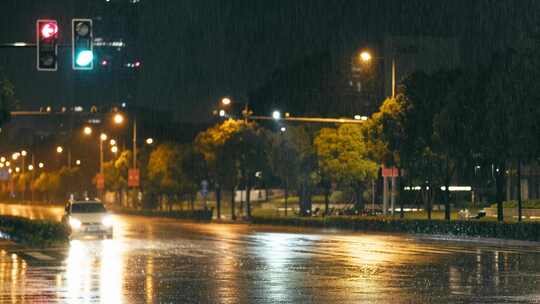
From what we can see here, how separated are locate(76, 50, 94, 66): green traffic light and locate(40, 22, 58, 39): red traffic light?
98 cm

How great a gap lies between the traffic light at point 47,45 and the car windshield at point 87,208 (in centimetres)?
1751

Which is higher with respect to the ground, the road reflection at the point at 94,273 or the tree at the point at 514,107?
the tree at the point at 514,107

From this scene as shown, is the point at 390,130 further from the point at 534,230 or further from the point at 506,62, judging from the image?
the point at 534,230

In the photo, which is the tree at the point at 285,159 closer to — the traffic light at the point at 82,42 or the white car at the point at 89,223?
the white car at the point at 89,223

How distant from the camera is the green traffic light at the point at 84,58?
27359mm

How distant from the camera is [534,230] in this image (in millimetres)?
41062

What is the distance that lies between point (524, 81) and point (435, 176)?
1772 cm

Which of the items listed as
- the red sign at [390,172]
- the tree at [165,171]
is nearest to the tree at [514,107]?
the red sign at [390,172]

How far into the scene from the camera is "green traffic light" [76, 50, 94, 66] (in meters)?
27.4

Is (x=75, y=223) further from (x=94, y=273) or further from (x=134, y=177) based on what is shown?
(x=134, y=177)

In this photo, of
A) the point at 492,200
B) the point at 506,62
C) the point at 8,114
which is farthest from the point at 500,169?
the point at 492,200

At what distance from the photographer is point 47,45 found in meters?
27.7

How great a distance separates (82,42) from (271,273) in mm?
8159

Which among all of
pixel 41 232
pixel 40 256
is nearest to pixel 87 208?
pixel 41 232
